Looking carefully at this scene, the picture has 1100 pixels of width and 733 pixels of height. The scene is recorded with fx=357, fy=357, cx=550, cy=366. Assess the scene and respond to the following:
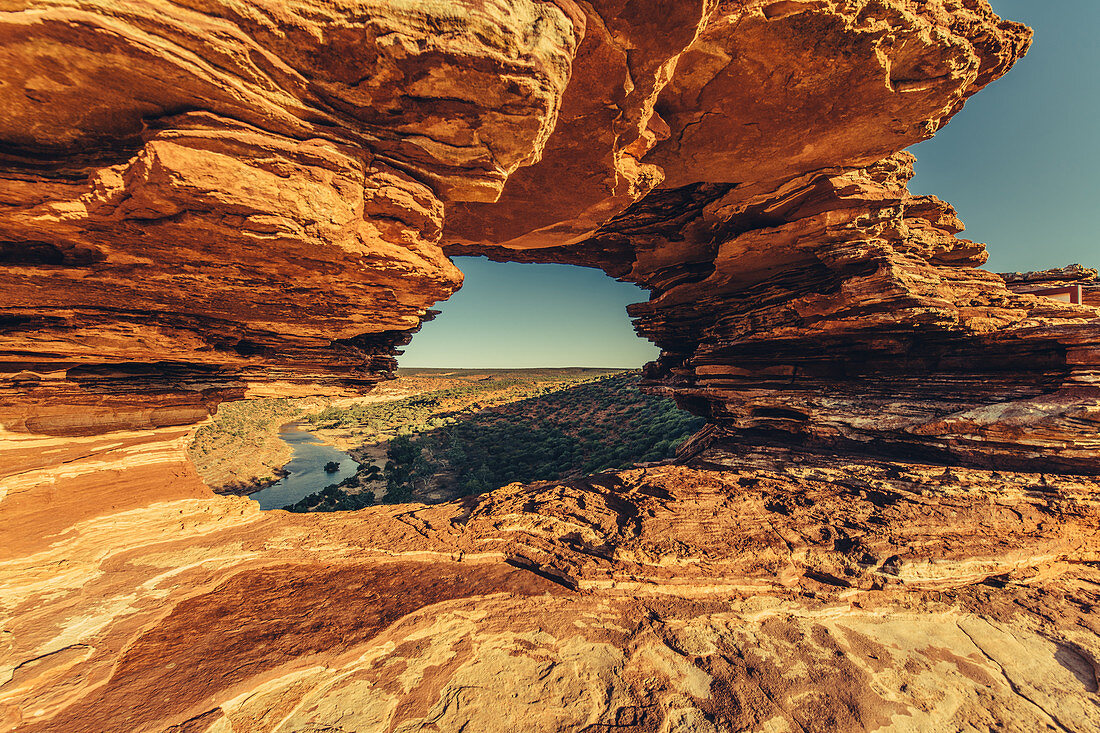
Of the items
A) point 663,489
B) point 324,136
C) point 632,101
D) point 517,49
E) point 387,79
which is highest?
point 632,101

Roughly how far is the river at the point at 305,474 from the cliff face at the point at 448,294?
18622mm

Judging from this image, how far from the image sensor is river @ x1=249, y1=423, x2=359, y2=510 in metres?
25.6

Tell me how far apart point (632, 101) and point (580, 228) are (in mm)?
3660

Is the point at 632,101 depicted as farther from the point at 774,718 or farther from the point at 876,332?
the point at 876,332

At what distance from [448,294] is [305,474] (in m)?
32.0

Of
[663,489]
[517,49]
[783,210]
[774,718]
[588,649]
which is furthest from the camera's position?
[783,210]

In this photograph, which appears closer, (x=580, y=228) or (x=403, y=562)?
(x=403, y=562)

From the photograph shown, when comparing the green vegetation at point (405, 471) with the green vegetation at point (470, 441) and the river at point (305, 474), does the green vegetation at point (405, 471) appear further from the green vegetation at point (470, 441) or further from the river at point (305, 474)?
the river at point (305, 474)

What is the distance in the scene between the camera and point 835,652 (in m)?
4.37

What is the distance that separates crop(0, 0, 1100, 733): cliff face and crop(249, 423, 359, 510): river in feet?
61.1

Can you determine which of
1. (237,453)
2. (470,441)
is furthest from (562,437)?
(237,453)

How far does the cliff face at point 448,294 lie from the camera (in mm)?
3855

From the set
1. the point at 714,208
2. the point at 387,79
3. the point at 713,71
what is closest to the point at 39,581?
the point at 387,79

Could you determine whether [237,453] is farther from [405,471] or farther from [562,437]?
[562,437]
